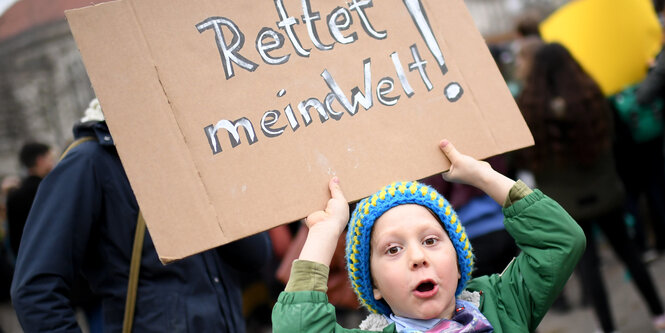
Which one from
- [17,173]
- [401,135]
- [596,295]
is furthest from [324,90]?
[17,173]

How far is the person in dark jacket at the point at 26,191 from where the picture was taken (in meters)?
4.68

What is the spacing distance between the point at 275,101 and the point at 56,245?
2.98 ft

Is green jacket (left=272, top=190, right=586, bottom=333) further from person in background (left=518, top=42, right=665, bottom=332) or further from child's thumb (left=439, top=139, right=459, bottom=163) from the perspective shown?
person in background (left=518, top=42, right=665, bottom=332)

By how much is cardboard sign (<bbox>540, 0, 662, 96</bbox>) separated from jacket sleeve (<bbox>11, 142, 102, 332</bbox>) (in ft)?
12.9

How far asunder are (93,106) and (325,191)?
1144 millimetres

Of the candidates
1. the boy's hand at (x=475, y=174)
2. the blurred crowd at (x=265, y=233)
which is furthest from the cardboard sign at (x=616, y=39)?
the boy's hand at (x=475, y=174)

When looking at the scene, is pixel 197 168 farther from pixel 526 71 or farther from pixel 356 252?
pixel 526 71

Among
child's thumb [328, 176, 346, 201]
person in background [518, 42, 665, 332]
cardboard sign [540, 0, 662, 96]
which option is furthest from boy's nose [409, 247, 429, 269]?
cardboard sign [540, 0, 662, 96]

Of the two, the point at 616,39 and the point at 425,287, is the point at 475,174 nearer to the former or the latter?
the point at 425,287

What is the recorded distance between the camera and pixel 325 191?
6.75 feet

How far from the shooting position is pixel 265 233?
2.97 meters

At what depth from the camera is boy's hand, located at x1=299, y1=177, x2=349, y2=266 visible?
193 centimetres

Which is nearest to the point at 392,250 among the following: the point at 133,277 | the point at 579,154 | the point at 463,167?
the point at 463,167

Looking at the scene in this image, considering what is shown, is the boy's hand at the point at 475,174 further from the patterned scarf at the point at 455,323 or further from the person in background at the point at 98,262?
the person in background at the point at 98,262
